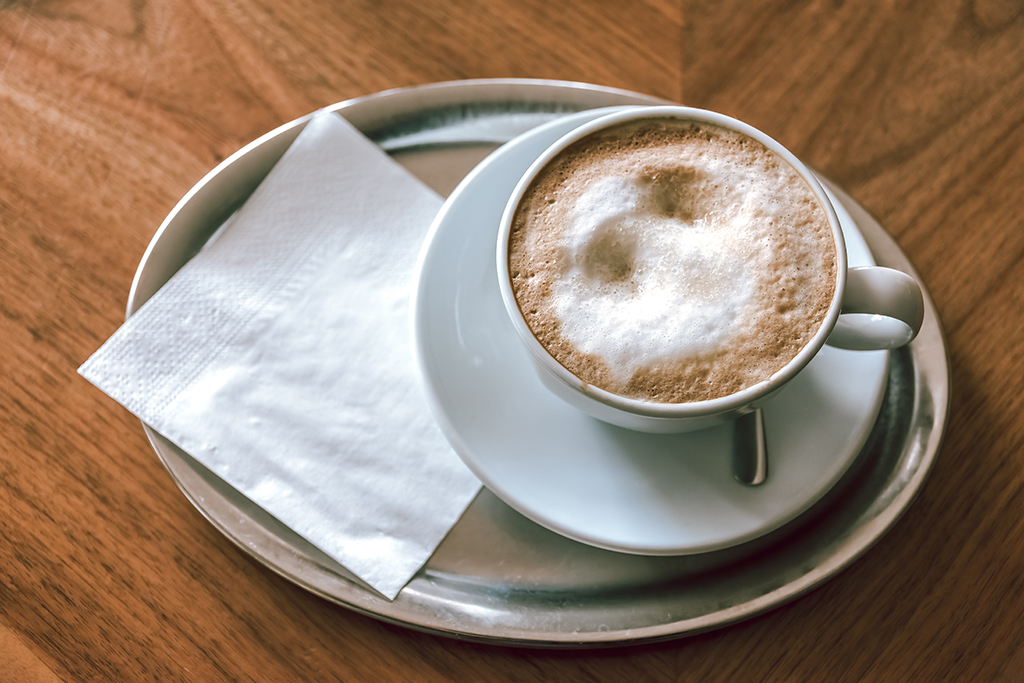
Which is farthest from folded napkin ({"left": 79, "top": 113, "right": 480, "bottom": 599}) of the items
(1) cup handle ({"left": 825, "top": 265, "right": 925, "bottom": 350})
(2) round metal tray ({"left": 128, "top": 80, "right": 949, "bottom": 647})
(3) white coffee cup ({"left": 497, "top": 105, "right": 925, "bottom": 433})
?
(1) cup handle ({"left": 825, "top": 265, "right": 925, "bottom": 350})

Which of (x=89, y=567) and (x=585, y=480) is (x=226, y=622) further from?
(x=585, y=480)

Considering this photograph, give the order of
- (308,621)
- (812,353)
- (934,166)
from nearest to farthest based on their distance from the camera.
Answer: (812,353)
(308,621)
(934,166)

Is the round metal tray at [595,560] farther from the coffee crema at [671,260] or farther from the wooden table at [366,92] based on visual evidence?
the coffee crema at [671,260]

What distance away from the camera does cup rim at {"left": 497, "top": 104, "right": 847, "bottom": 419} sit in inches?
17.8

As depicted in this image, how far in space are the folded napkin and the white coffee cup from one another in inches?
6.1

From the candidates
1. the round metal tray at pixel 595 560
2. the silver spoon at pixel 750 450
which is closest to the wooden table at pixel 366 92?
the round metal tray at pixel 595 560

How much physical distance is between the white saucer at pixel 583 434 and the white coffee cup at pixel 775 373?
42 millimetres

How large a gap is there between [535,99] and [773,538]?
0.50 m

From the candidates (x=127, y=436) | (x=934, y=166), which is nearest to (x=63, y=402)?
(x=127, y=436)

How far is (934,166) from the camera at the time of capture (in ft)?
2.26

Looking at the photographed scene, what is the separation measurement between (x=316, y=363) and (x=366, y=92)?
318 millimetres

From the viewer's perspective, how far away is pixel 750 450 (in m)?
0.54

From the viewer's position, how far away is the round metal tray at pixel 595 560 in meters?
0.55

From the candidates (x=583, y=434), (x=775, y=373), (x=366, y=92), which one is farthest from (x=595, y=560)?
(x=366, y=92)
